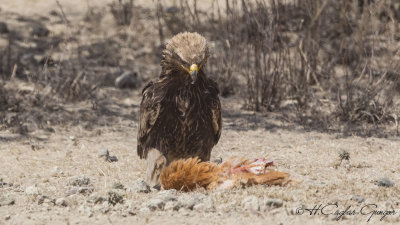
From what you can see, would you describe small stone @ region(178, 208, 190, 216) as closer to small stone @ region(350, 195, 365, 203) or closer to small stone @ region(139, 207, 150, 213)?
small stone @ region(139, 207, 150, 213)

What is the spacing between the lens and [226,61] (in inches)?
309

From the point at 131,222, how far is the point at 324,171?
78.6 inches

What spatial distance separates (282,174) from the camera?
14.8ft

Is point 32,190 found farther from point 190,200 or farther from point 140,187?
point 190,200

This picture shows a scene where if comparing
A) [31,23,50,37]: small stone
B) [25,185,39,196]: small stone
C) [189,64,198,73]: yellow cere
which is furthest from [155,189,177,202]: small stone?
[31,23,50,37]: small stone

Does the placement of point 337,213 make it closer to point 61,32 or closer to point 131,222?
point 131,222

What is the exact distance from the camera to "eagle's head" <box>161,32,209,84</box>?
4254 mm

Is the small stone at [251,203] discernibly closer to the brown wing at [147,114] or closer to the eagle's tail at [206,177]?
the eagle's tail at [206,177]

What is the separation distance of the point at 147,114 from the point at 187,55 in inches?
27.3

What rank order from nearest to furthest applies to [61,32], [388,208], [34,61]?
[388,208] → [34,61] → [61,32]

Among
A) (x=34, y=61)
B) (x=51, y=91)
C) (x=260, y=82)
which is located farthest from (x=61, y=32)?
(x=260, y=82)

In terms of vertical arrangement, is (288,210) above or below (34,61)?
below

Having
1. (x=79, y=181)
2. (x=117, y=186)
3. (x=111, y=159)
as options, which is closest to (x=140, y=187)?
(x=117, y=186)

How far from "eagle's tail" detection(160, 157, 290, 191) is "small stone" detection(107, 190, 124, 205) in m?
0.49
